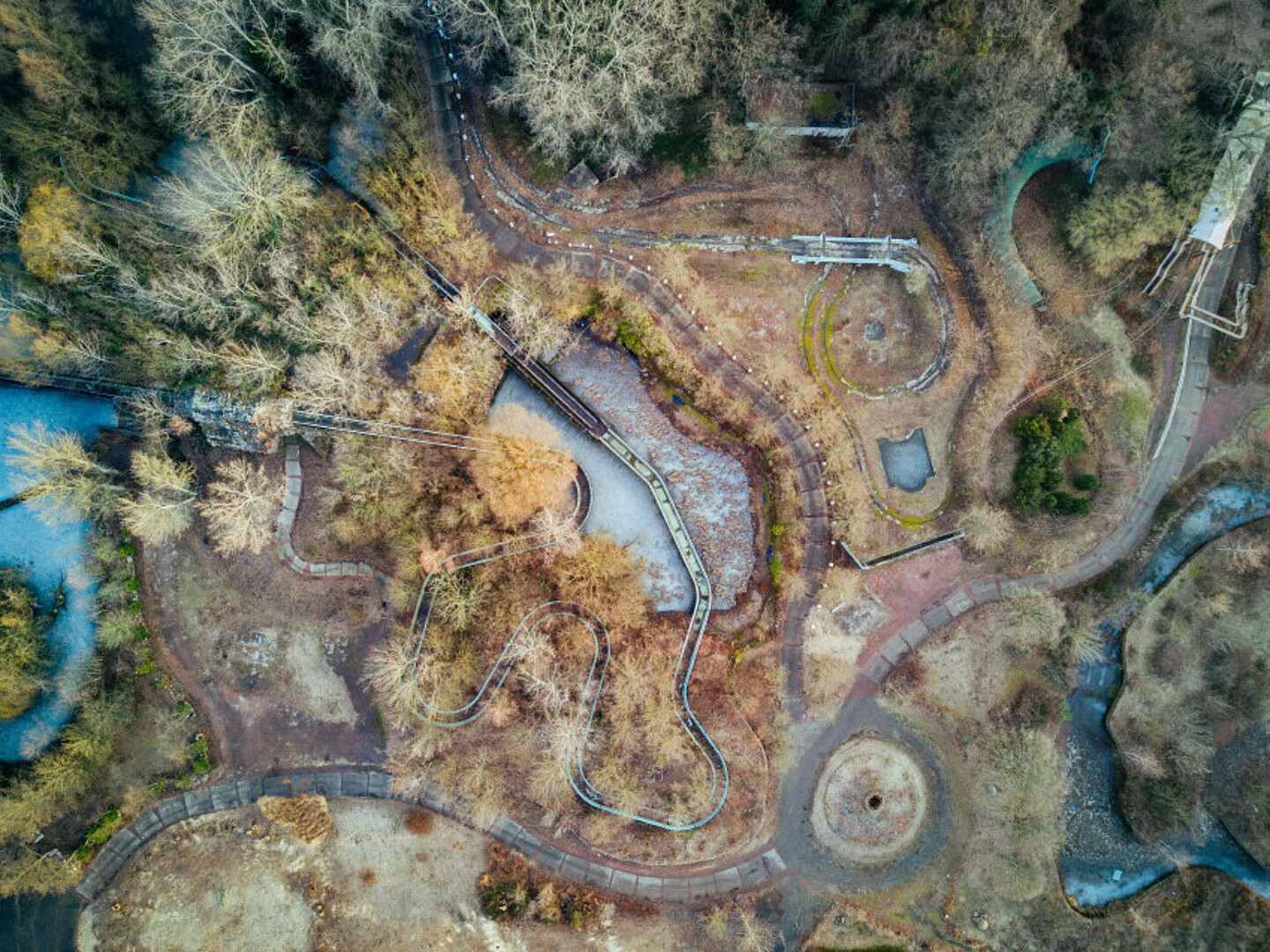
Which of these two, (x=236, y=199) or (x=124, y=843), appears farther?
(x=124, y=843)

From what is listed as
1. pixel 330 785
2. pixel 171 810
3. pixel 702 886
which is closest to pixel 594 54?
pixel 330 785

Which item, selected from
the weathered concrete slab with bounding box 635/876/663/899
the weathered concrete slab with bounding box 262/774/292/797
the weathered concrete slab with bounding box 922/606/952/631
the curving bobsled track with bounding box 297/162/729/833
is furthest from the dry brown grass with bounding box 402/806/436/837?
the weathered concrete slab with bounding box 922/606/952/631

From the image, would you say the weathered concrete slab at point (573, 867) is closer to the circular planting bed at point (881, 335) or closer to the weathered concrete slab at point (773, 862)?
the weathered concrete slab at point (773, 862)

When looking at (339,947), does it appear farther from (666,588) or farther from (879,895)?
(879,895)

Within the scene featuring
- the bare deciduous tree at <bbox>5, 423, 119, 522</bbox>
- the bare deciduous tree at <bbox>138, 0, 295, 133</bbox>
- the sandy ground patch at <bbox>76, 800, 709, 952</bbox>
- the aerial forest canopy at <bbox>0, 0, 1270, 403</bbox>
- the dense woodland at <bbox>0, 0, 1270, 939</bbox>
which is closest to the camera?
the bare deciduous tree at <bbox>138, 0, 295, 133</bbox>

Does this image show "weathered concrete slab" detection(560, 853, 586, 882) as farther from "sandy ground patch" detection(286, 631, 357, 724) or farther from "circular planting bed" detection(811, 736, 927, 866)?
"sandy ground patch" detection(286, 631, 357, 724)

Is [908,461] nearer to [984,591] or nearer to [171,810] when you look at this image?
[984,591]

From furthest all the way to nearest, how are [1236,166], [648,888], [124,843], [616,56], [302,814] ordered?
[648,888] → [124,843] → [302,814] → [1236,166] → [616,56]
